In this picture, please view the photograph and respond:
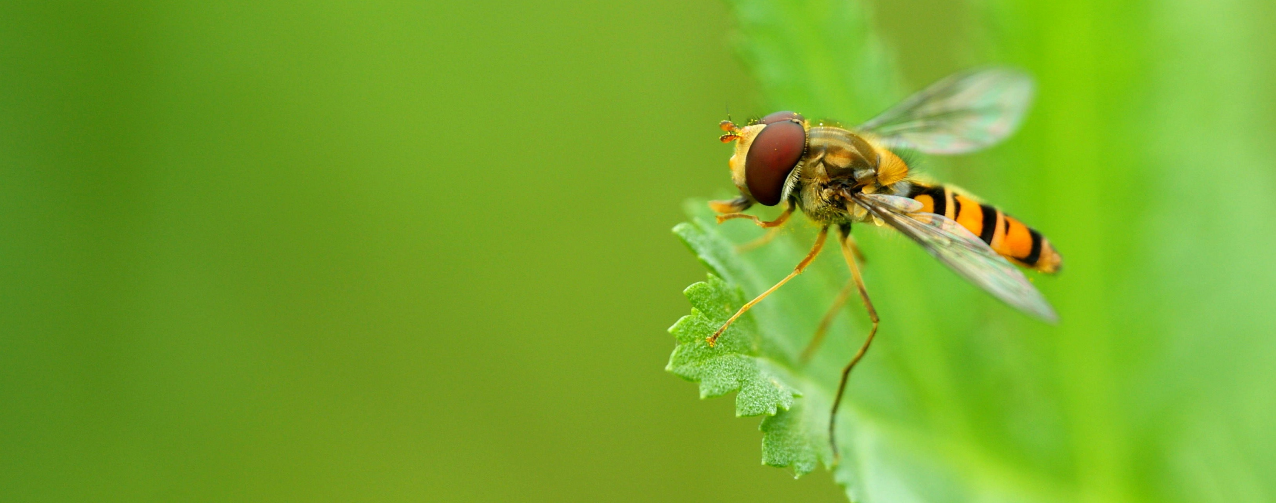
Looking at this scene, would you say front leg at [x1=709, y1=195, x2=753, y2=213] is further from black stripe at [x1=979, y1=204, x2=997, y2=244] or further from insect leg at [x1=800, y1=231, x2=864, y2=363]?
black stripe at [x1=979, y1=204, x2=997, y2=244]

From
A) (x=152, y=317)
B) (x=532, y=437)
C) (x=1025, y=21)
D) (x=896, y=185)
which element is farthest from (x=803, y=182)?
(x=152, y=317)

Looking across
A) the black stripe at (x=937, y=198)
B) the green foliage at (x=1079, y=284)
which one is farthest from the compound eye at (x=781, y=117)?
the black stripe at (x=937, y=198)

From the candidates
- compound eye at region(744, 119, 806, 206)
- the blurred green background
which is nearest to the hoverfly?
compound eye at region(744, 119, 806, 206)

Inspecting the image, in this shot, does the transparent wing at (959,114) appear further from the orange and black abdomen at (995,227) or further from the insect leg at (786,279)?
the insect leg at (786,279)

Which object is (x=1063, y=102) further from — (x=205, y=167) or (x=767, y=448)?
(x=205, y=167)

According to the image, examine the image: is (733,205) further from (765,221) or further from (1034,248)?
(1034,248)
